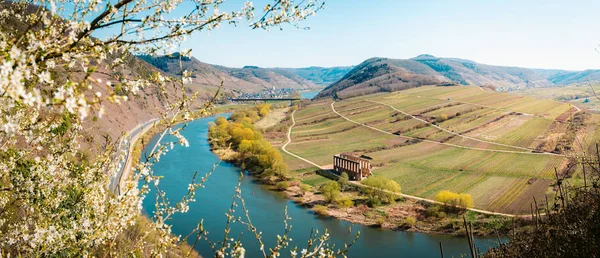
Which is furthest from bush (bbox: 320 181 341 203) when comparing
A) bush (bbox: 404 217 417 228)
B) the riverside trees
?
the riverside trees

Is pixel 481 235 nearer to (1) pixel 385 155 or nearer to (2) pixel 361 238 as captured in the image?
(2) pixel 361 238

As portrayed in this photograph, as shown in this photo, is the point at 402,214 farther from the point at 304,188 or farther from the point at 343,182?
the point at 304,188

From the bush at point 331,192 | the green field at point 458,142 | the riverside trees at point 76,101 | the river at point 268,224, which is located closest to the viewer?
the riverside trees at point 76,101

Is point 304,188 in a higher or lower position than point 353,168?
lower

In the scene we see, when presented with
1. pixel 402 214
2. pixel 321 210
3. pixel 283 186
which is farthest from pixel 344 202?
pixel 283 186

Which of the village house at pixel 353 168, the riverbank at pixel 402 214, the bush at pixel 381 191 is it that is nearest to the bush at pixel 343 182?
the riverbank at pixel 402 214

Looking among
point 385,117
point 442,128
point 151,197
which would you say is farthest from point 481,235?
point 385,117

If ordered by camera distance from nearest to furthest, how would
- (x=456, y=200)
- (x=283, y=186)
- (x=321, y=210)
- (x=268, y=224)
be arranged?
1. (x=268, y=224)
2. (x=456, y=200)
3. (x=321, y=210)
4. (x=283, y=186)

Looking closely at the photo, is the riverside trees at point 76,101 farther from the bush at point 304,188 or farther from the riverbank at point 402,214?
the bush at point 304,188
